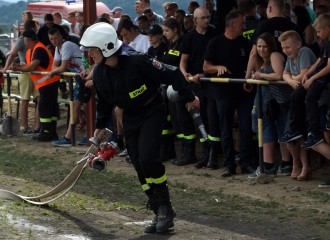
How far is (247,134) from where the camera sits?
11.8 meters

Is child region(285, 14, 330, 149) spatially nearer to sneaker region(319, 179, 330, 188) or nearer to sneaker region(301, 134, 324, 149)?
sneaker region(301, 134, 324, 149)

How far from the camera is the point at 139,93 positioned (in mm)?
8695

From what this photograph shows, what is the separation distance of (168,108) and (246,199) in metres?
3.09

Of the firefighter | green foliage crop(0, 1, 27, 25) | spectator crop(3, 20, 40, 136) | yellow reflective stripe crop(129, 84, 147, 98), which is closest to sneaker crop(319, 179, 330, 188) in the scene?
the firefighter

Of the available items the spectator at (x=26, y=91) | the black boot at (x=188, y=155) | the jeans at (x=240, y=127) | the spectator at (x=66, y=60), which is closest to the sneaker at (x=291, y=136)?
the jeans at (x=240, y=127)

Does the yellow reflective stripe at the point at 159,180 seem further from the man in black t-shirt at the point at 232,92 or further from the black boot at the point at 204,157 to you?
the black boot at the point at 204,157

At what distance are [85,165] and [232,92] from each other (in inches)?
116

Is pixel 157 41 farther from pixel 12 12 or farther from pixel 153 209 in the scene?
pixel 12 12

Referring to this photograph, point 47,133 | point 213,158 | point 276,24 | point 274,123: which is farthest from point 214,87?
point 47,133

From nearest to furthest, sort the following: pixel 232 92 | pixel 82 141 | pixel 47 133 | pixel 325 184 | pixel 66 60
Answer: pixel 325 184, pixel 232 92, pixel 66 60, pixel 82 141, pixel 47 133

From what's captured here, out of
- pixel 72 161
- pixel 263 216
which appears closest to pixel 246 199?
pixel 263 216

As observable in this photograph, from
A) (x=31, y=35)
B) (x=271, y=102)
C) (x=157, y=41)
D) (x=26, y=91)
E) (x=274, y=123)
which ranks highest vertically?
(x=31, y=35)

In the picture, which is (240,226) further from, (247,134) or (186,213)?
(247,134)

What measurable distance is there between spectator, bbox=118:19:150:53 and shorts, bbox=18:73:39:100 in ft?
9.76
